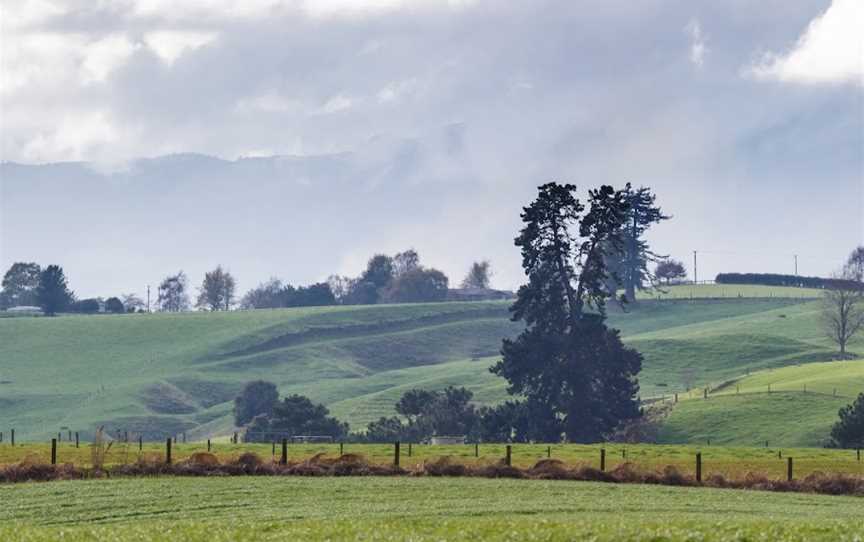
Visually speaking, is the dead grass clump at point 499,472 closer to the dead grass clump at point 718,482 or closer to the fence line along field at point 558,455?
the fence line along field at point 558,455

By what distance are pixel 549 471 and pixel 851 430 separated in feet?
224

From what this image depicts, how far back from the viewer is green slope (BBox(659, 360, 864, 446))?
158 m

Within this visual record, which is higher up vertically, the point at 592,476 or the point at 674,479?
the point at 592,476

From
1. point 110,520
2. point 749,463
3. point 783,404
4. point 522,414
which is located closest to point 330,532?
point 110,520

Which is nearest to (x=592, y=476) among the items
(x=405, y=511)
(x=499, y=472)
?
(x=499, y=472)

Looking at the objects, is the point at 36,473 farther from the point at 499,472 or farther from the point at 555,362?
the point at 555,362

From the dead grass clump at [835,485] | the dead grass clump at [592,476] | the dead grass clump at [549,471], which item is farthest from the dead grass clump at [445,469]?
the dead grass clump at [835,485]

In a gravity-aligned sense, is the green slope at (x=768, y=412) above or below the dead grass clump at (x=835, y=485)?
above

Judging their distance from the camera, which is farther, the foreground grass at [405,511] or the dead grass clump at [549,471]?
the dead grass clump at [549,471]

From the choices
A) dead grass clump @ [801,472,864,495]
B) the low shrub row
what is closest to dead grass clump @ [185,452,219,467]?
the low shrub row

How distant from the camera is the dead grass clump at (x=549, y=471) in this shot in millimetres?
79062

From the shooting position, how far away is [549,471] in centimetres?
7975

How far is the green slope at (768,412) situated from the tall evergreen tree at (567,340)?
7.33 metres

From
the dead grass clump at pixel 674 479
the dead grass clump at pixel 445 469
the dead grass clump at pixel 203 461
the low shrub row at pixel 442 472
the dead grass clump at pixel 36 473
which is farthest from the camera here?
the dead grass clump at pixel 674 479
